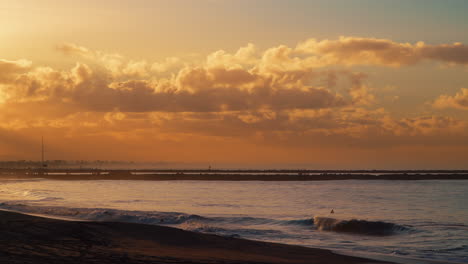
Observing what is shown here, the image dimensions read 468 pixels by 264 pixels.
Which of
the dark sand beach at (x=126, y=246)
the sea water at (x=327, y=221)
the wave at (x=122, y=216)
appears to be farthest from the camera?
the wave at (x=122, y=216)

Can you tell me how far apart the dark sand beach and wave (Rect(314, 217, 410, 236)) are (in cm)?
713

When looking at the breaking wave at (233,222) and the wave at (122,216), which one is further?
the wave at (122,216)

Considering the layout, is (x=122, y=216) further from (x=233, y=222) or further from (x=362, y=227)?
(x=362, y=227)

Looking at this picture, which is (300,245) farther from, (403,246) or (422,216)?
(422,216)

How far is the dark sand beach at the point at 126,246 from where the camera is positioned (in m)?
13.9

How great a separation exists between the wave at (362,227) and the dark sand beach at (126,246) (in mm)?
7130

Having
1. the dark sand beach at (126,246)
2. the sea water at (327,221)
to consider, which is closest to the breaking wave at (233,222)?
the sea water at (327,221)

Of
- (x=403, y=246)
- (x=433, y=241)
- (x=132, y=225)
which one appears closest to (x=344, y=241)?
(x=403, y=246)

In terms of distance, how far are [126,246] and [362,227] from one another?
1368cm

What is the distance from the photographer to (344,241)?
21.6 metres

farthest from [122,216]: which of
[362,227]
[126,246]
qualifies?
[362,227]

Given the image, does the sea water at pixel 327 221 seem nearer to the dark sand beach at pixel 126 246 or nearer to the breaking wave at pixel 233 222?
the breaking wave at pixel 233 222


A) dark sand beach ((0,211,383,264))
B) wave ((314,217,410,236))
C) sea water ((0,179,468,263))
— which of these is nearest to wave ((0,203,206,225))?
sea water ((0,179,468,263))

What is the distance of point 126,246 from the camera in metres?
16.6
